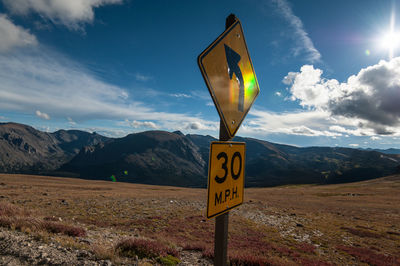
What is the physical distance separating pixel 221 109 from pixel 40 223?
1236 centimetres

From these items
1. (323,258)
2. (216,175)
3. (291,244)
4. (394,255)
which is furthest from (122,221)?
(394,255)

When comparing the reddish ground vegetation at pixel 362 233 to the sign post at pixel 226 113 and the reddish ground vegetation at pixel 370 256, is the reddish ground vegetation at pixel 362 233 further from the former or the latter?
the sign post at pixel 226 113

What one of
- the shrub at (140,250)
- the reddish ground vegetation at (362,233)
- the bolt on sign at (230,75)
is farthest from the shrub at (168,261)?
the reddish ground vegetation at (362,233)

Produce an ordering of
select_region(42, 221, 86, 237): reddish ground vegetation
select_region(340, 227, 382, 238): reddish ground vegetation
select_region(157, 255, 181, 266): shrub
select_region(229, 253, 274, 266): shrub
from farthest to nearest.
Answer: select_region(340, 227, 382, 238): reddish ground vegetation
select_region(42, 221, 86, 237): reddish ground vegetation
select_region(229, 253, 274, 266): shrub
select_region(157, 255, 181, 266): shrub

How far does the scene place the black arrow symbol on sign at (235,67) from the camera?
9.43 feet

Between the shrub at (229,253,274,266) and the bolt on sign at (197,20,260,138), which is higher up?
the bolt on sign at (197,20,260,138)

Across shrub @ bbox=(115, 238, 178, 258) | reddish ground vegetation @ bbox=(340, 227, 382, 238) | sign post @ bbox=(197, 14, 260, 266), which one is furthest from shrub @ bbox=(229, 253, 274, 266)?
reddish ground vegetation @ bbox=(340, 227, 382, 238)

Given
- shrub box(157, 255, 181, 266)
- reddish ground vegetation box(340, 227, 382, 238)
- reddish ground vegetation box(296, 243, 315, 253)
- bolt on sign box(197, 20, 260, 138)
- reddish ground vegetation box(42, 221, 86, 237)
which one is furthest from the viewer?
reddish ground vegetation box(340, 227, 382, 238)

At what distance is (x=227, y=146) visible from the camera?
9.16ft

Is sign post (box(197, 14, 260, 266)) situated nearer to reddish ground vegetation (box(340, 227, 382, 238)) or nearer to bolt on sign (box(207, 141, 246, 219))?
bolt on sign (box(207, 141, 246, 219))

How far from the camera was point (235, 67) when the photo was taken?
3010mm

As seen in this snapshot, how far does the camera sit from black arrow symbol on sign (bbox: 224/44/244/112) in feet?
9.43

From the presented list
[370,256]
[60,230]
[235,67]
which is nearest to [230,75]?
[235,67]

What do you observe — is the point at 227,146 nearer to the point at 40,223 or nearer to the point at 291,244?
the point at 40,223
